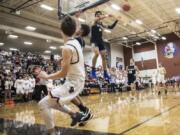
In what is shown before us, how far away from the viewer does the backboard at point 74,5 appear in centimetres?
710

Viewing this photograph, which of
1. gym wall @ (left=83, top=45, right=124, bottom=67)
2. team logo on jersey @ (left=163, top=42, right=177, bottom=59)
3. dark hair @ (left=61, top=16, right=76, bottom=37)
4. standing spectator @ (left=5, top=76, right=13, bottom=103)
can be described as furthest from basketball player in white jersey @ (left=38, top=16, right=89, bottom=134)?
team logo on jersey @ (left=163, top=42, right=177, bottom=59)

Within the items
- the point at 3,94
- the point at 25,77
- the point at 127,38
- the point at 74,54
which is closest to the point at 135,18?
the point at 127,38

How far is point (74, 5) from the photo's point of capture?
7.49 m

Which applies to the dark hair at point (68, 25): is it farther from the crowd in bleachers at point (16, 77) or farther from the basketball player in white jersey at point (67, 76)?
the crowd in bleachers at point (16, 77)

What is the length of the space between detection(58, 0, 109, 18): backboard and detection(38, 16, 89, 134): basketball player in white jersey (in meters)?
4.59

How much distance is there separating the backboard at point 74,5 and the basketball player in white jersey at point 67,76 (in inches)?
181

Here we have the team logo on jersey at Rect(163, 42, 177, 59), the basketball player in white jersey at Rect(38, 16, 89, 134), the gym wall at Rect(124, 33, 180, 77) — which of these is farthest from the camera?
the team logo on jersey at Rect(163, 42, 177, 59)

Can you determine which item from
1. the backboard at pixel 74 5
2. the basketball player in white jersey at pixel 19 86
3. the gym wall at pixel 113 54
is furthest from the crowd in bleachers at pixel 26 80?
the gym wall at pixel 113 54

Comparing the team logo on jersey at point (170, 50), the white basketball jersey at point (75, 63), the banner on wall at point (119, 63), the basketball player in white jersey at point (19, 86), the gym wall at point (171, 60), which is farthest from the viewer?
the banner on wall at point (119, 63)

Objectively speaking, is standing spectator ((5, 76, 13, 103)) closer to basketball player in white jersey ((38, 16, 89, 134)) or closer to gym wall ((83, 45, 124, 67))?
basketball player in white jersey ((38, 16, 89, 134))

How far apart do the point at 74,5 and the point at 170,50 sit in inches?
684

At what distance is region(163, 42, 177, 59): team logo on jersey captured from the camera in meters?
22.1

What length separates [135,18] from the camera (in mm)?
16812

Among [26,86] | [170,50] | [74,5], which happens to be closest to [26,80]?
[26,86]
